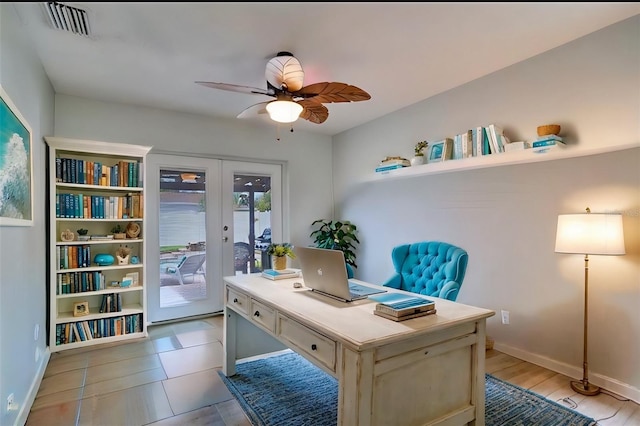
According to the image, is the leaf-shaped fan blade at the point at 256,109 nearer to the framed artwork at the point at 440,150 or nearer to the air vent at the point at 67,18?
the air vent at the point at 67,18

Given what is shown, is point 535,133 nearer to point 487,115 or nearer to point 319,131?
point 487,115

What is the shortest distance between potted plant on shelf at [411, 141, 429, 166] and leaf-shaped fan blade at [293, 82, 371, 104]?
150cm

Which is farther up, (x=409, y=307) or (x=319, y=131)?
(x=319, y=131)

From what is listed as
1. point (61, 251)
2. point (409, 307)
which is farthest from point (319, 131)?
point (409, 307)

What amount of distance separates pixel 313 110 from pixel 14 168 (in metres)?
1.94

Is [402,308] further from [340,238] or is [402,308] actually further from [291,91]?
[340,238]

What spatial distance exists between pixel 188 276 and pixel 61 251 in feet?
4.44

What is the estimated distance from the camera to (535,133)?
2814 mm

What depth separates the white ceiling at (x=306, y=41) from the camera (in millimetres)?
2107

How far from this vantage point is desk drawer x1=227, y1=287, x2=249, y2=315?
2.28 m

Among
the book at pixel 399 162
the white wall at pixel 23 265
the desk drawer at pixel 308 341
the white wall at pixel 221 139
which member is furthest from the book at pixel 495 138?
the white wall at pixel 23 265

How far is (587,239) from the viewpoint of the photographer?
228 centimetres

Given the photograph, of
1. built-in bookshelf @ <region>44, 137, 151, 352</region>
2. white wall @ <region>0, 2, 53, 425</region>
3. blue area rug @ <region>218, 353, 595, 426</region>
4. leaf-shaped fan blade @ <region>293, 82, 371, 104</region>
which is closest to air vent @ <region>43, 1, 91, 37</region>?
white wall @ <region>0, 2, 53, 425</region>

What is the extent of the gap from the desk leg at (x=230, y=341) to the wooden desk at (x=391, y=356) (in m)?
0.74
